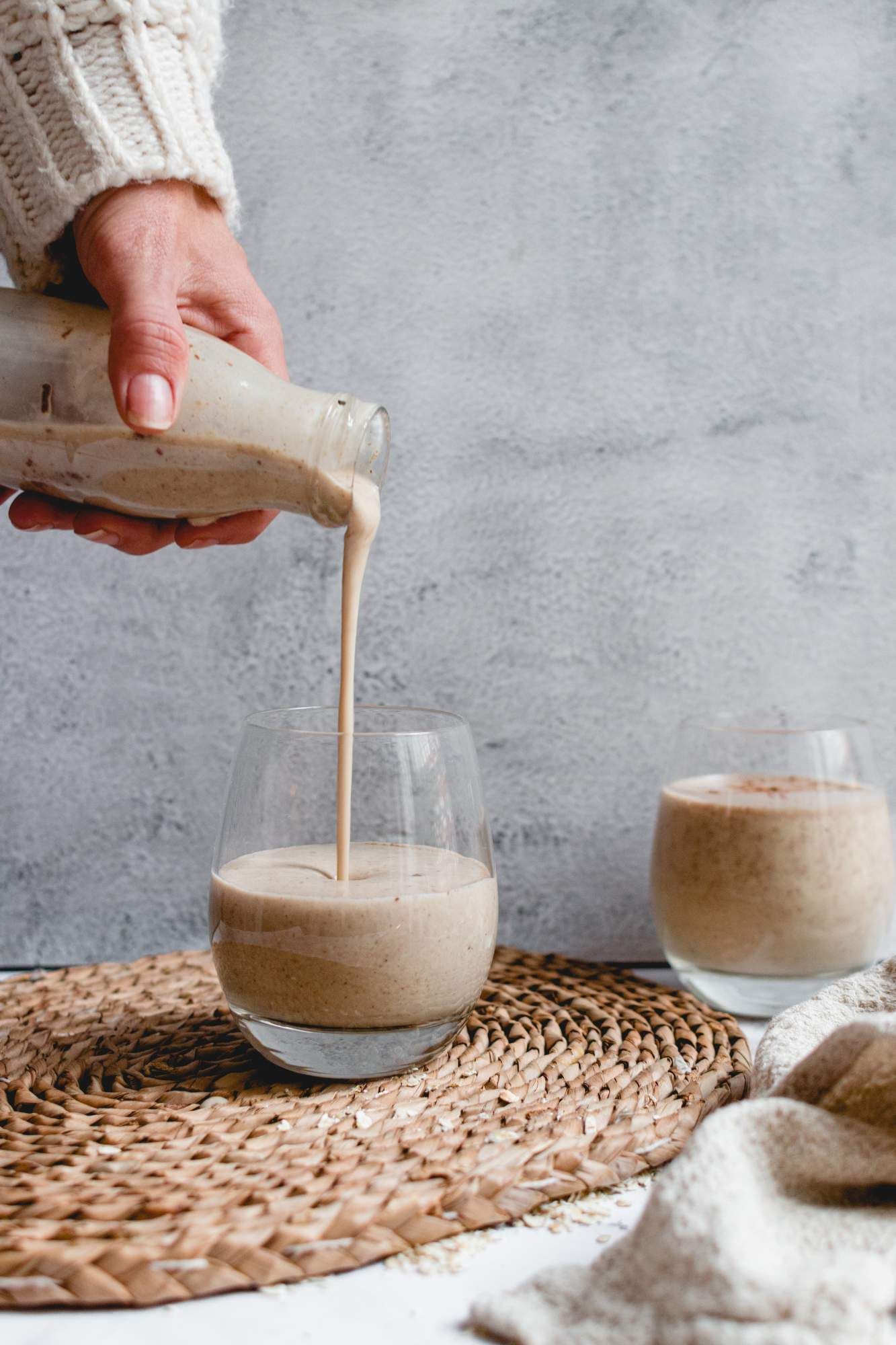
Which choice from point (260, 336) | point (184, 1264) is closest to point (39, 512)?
point (260, 336)

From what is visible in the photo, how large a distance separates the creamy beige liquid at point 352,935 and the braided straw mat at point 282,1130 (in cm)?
6

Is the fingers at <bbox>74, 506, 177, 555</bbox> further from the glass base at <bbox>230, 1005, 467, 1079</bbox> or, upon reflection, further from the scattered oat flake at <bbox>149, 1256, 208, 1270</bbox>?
the scattered oat flake at <bbox>149, 1256, 208, 1270</bbox>

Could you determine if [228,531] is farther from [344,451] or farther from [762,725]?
[762,725]

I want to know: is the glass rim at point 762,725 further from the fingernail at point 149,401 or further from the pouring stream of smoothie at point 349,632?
the fingernail at point 149,401

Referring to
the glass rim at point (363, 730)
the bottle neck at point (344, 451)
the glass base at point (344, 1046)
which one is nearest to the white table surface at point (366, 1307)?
the glass base at point (344, 1046)

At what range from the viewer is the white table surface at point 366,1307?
53 centimetres

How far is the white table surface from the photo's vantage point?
0.53 metres

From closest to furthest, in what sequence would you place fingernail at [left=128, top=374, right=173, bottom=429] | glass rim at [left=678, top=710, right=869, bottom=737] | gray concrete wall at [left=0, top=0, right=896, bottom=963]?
fingernail at [left=128, top=374, right=173, bottom=429] < glass rim at [left=678, top=710, right=869, bottom=737] < gray concrete wall at [left=0, top=0, right=896, bottom=963]

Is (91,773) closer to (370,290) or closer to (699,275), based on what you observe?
(370,290)

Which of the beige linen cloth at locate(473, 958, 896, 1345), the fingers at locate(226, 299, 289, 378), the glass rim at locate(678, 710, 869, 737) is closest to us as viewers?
the beige linen cloth at locate(473, 958, 896, 1345)

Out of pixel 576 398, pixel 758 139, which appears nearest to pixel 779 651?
pixel 576 398

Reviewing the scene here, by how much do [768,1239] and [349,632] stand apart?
1.40 ft

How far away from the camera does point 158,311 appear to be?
0.71 m

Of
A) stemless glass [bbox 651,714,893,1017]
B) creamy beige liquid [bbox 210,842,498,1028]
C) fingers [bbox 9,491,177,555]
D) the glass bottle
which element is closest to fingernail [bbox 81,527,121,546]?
fingers [bbox 9,491,177,555]
